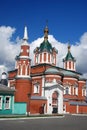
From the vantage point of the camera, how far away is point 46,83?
51812 millimetres

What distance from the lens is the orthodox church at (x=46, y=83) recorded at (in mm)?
47031

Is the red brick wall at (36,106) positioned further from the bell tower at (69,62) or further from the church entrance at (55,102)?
the bell tower at (69,62)

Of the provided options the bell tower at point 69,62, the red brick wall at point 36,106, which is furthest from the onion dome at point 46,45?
the red brick wall at point 36,106

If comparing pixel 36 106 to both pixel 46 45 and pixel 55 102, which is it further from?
pixel 46 45

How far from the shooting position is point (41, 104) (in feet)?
154

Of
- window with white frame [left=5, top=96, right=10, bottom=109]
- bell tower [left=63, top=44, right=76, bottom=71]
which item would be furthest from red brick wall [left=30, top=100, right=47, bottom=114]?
bell tower [left=63, top=44, right=76, bottom=71]

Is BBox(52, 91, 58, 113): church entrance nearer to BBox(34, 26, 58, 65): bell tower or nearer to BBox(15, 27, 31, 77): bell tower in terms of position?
BBox(15, 27, 31, 77): bell tower

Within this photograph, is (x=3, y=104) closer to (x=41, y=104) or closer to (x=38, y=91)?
(x=41, y=104)

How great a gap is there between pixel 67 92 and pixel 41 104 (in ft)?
39.9

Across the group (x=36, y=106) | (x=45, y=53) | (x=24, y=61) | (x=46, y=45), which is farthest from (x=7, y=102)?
(x=46, y=45)

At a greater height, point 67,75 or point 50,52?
point 50,52

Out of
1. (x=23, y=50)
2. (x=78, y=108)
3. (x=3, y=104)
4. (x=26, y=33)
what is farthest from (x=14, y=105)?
(x=78, y=108)

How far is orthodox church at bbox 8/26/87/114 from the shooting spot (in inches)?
1852

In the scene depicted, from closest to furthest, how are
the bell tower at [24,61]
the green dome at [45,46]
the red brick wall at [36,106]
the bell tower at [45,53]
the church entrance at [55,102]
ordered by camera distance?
the red brick wall at [36,106] < the bell tower at [24,61] < the church entrance at [55,102] < the bell tower at [45,53] < the green dome at [45,46]
